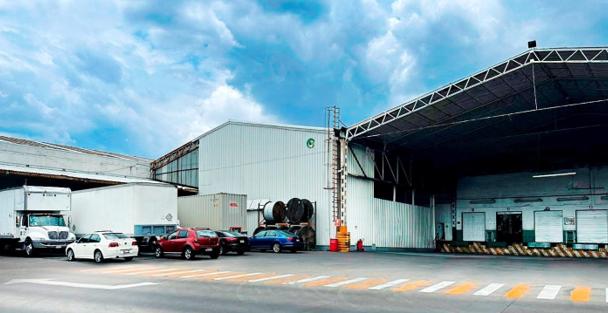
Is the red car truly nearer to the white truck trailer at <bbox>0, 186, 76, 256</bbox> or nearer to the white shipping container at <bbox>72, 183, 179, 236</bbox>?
the white shipping container at <bbox>72, 183, 179, 236</bbox>

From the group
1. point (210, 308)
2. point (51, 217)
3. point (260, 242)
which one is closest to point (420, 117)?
point (260, 242)

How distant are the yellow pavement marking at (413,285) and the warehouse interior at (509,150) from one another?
670 inches

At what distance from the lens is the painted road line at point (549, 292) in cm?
1352

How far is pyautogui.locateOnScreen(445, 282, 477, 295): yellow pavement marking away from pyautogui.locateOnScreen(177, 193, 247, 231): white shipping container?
20.0 meters

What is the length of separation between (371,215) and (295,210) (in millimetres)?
5973

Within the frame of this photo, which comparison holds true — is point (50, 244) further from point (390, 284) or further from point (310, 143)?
point (390, 284)

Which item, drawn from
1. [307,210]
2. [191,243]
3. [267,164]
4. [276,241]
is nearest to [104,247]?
[191,243]

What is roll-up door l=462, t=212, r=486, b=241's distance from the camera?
173ft

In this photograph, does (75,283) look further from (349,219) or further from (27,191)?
(349,219)

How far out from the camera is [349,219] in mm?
38375

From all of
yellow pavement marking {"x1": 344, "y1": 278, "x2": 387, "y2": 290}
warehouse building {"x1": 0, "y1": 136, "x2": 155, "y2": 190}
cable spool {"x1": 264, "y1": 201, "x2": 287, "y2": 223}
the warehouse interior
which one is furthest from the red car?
warehouse building {"x1": 0, "y1": 136, "x2": 155, "y2": 190}

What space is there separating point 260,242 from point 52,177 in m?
15.9

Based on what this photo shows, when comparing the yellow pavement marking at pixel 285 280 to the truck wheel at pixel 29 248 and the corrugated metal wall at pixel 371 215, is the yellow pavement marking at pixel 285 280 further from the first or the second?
the corrugated metal wall at pixel 371 215

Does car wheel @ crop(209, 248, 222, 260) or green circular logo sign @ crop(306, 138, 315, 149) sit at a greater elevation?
green circular logo sign @ crop(306, 138, 315, 149)
